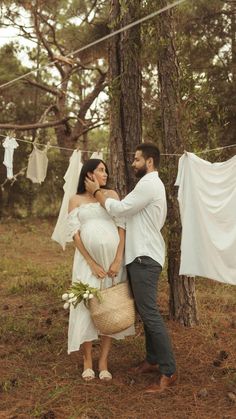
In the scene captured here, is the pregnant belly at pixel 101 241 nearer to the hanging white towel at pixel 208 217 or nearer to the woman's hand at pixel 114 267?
the woman's hand at pixel 114 267

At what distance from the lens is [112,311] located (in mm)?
3709

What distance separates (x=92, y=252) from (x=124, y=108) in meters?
2.12

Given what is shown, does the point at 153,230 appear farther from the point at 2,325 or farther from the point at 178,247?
the point at 2,325

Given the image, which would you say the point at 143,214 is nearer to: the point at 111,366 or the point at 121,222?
the point at 121,222

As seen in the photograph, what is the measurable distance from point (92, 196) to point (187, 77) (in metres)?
1.92

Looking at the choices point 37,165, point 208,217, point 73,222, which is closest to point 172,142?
point 208,217

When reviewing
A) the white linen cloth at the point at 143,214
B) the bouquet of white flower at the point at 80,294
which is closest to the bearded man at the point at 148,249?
the white linen cloth at the point at 143,214

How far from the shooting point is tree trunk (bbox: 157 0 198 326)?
514 cm

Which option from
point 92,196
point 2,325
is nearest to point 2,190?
point 2,325

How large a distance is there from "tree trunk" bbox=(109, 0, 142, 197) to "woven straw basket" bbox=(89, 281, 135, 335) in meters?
1.76

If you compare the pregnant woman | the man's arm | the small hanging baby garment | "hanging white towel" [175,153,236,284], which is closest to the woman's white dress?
the pregnant woman

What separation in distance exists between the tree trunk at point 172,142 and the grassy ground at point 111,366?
0.89 feet

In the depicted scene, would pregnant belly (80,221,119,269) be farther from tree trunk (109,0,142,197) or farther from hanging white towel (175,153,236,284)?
Result: tree trunk (109,0,142,197)

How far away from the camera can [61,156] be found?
17391 millimetres
